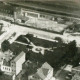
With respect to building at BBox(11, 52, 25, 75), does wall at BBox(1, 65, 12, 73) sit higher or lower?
lower

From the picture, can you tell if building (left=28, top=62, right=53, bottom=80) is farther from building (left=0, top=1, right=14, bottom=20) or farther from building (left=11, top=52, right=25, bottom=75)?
building (left=0, top=1, right=14, bottom=20)

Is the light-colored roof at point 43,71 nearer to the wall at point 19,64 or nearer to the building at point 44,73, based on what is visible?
the building at point 44,73

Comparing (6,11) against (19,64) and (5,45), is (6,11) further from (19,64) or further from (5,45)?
(19,64)

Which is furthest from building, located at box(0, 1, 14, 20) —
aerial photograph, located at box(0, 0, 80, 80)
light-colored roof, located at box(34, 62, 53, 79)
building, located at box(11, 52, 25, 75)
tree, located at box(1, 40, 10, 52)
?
light-colored roof, located at box(34, 62, 53, 79)

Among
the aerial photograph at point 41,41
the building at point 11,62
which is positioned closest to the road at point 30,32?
the aerial photograph at point 41,41

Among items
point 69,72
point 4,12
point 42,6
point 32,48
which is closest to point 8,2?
point 4,12

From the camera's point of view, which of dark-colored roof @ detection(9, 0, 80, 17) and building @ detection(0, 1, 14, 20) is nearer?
dark-colored roof @ detection(9, 0, 80, 17)

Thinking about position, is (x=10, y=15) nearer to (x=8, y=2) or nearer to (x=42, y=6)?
(x=8, y=2)

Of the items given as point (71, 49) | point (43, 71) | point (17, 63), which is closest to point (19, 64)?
point (17, 63)
